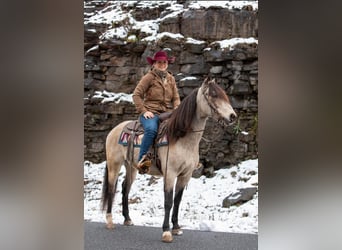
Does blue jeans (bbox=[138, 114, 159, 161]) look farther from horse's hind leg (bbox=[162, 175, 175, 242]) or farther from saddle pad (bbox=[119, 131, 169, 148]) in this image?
horse's hind leg (bbox=[162, 175, 175, 242])

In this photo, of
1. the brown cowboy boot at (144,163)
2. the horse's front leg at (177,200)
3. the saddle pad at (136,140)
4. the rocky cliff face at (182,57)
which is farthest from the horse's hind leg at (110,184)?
the rocky cliff face at (182,57)

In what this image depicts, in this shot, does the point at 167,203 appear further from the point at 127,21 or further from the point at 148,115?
the point at 127,21

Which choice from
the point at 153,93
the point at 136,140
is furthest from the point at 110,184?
the point at 153,93

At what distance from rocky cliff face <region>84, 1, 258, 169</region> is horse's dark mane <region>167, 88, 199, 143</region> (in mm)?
1806

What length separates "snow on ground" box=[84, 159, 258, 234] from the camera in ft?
12.7

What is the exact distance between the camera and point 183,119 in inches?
106

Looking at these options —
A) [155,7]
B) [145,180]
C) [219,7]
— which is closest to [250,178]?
[145,180]

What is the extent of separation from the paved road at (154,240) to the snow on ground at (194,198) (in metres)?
0.44

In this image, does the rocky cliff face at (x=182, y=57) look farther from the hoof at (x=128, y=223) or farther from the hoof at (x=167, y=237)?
the hoof at (x=167, y=237)

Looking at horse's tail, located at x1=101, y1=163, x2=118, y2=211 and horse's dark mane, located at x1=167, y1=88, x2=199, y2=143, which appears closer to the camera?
horse's dark mane, located at x1=167, y1=88, x2=199, y2=143

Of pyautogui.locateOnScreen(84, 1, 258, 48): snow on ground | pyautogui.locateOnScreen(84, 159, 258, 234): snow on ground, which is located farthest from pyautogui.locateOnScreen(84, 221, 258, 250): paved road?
pyautogui.locateOnScreen(84, 1, 258, 48): snow on ground
